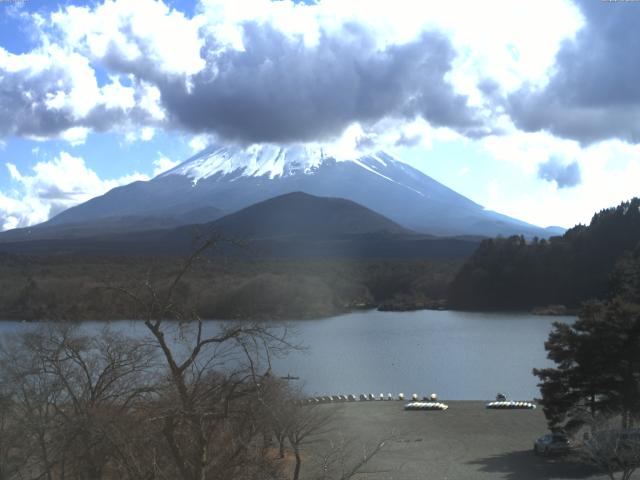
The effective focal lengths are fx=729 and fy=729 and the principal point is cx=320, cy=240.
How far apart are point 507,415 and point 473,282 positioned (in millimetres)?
49145

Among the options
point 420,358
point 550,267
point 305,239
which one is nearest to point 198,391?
point 420,358

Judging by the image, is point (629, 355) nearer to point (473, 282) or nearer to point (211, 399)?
point (211, 399)

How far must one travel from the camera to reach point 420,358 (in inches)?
1313

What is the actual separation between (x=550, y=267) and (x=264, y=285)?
28.5 m

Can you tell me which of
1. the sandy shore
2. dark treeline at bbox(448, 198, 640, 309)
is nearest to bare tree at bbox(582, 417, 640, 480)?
the sandy shore

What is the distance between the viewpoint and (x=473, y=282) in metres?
68.6

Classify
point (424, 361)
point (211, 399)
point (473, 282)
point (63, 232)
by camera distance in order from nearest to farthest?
point (211, 399) → point (424, 361) → point (473, 282) → point (63, 232)

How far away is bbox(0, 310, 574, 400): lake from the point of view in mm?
26470

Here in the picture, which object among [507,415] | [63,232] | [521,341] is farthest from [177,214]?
[507,415]

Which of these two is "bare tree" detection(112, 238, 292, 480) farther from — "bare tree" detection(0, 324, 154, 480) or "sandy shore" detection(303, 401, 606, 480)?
"sandy shore" detection(303, 401, 606, 480)

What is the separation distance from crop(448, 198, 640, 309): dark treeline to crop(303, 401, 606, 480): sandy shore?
144ft

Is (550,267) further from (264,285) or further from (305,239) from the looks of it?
(305,239)

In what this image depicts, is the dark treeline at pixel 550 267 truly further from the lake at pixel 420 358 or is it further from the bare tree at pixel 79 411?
the bare tree at pixel 79 411

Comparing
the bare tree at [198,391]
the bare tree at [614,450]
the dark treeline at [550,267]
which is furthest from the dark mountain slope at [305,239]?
the bare tree at [198,391]
